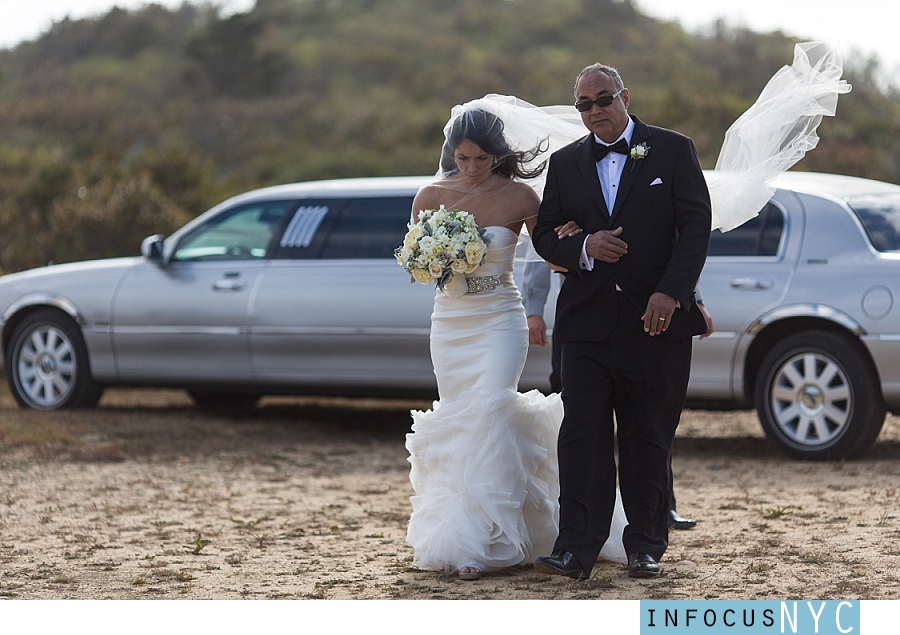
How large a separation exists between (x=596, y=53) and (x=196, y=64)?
548 inches

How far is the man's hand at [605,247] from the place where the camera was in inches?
175

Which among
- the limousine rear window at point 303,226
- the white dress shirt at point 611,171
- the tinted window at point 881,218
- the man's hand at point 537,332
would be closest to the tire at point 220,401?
the limousine rear window at point 303,226

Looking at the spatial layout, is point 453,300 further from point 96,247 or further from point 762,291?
point 96,247

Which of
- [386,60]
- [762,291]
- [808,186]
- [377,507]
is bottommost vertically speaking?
[377,507]

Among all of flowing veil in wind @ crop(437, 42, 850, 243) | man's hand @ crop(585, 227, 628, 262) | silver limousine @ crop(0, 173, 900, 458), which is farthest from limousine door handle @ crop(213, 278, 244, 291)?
man's hand @ crop(585, 227, 628, 262)

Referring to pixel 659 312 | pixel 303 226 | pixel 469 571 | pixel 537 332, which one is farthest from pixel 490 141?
pixel 303 226

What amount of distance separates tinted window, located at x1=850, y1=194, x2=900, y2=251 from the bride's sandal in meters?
3.63

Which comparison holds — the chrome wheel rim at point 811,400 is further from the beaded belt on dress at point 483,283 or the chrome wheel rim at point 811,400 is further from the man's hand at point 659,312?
the man's hand at point 659,312

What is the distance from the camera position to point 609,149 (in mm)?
4602

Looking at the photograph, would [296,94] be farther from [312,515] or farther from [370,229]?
[312,515]

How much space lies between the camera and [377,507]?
6.35 meters

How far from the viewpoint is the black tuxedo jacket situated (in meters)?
4.50

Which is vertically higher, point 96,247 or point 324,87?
point 324,87


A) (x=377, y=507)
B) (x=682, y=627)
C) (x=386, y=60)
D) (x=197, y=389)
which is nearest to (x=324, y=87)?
(x=386, y=60)
